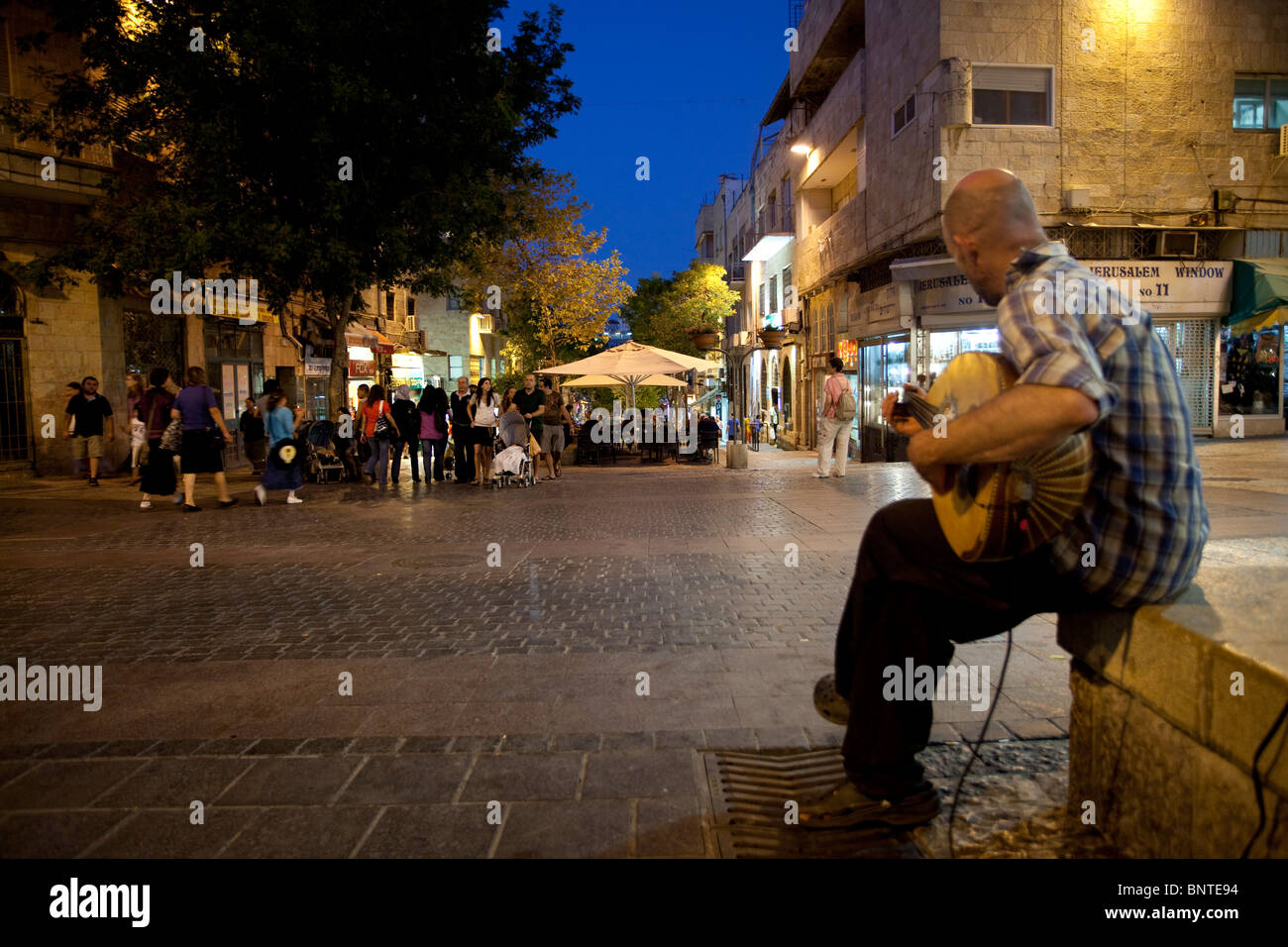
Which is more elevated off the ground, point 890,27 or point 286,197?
point 890,27

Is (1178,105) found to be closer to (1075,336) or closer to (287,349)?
(1075,336)

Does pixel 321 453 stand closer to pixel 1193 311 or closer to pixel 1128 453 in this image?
pixel 1128 453

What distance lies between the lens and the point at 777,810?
2760mm

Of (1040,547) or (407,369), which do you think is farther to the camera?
(407,369)

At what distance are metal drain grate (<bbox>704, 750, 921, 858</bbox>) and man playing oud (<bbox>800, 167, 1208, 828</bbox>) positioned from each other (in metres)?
0.06

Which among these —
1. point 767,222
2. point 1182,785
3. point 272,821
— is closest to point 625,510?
point 272,821

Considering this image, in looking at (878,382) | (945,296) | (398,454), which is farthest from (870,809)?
(878,382)

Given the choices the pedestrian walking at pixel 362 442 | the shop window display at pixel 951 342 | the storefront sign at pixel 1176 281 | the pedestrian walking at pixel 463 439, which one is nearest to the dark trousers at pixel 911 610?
the pedestrian walking at pixel 463 439

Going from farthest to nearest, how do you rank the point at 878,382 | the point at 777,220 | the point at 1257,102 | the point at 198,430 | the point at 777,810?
the point at 777,220 → the point at 878,382 → the point at 1257,102 → the point at 198,430 → the point at 777,810

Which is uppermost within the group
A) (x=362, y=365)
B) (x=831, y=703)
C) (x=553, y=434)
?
(x=362, y=365)

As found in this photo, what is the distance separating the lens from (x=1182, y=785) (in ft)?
6.98

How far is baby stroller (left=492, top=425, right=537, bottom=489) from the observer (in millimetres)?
14445

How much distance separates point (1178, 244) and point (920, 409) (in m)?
18.7

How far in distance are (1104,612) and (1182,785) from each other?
473mm
